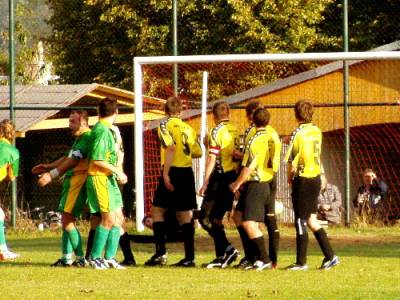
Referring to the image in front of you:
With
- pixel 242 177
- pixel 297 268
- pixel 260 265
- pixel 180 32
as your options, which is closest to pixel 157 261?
pixel 260 265

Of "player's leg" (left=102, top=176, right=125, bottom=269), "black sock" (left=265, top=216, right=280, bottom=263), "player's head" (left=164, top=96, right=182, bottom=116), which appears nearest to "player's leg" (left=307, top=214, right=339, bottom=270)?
"black sock" (left=265, top=216, right=280, bottom=263)

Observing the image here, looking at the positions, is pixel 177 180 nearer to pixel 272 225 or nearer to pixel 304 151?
pixel 272 225

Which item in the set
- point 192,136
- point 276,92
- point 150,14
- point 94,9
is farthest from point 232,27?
point 192,136

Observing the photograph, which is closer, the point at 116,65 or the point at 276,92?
the point at 276,92

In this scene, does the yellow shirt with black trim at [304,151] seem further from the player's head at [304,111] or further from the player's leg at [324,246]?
the player's leg at [324,246]

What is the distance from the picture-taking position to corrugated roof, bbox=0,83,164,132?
23234mm

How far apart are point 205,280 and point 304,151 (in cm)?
196

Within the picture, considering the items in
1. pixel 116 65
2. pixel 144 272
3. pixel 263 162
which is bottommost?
pixel 144 272

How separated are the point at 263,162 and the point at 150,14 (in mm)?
24574

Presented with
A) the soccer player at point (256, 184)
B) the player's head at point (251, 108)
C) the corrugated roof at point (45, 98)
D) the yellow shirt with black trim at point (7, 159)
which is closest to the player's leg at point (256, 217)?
the soccer player at point (256, 184)

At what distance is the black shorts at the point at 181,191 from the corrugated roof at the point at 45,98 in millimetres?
7500

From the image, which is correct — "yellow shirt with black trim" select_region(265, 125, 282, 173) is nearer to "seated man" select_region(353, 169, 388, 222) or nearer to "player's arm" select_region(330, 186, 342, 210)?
"player's arm" select_region(330, 186, 342, 210)

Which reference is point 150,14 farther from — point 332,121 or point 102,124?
point 102,124

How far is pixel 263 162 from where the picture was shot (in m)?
13.6
